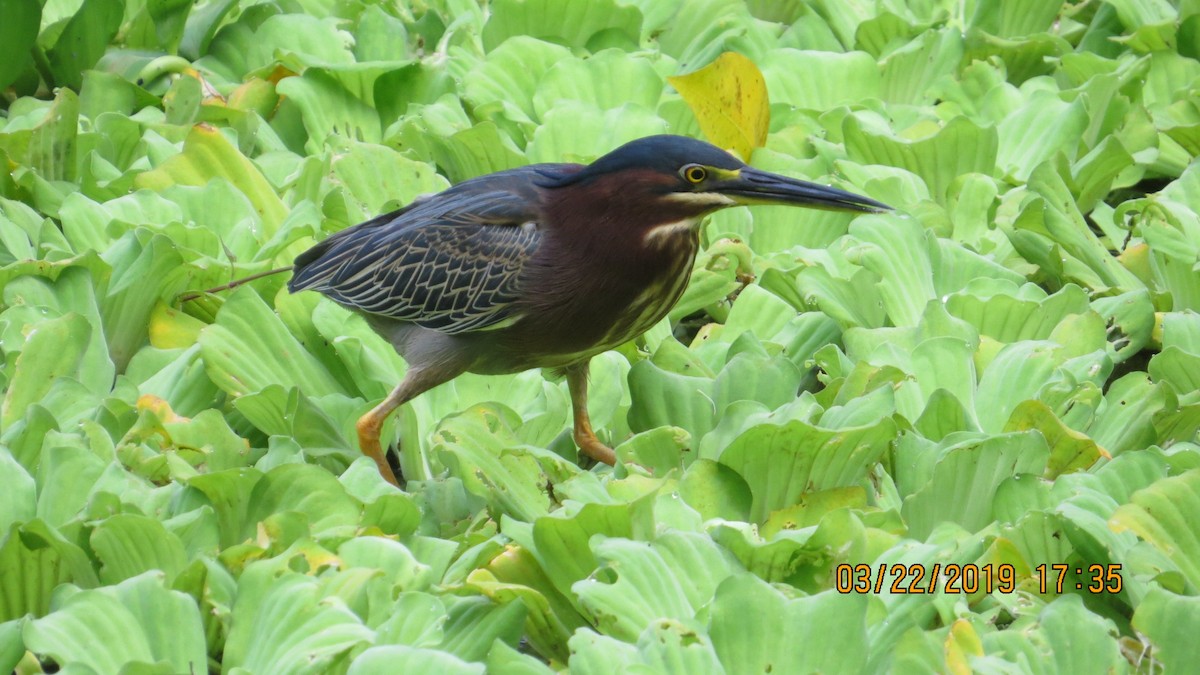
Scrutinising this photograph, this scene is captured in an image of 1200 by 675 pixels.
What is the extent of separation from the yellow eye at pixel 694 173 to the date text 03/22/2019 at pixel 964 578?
107 centimetres

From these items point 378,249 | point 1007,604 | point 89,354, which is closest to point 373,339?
point 378,249

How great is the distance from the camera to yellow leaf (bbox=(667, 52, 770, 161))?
181 inches

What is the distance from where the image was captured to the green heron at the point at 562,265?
3451 millimetres

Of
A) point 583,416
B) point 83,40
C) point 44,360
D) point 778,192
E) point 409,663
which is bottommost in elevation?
Result: point 583,416

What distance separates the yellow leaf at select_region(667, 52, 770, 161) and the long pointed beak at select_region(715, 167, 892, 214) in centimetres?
118

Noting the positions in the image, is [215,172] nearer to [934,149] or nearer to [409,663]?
[934,149]

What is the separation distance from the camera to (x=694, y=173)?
11.3 ft

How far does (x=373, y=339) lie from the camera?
13.3 ft

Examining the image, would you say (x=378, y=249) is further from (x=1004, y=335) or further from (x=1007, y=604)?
(x=1007, y=604)

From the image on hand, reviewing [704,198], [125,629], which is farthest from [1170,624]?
[125,629]

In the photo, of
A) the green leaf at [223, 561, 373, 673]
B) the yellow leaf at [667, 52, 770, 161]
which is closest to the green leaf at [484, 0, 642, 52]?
the yellow leaf at [667, 52, 770, 161]

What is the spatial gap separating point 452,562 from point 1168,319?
6.36ft

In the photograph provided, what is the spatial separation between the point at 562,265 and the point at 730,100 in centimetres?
135
